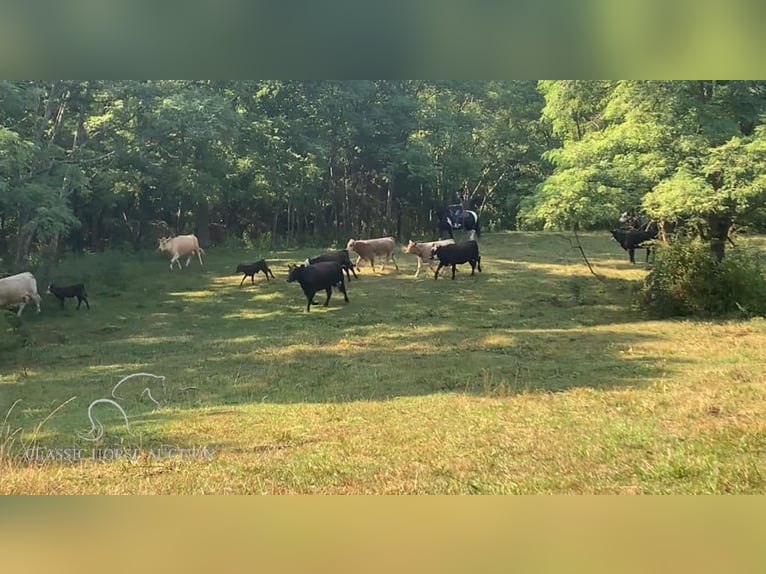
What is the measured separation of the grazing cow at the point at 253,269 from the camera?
20.2 ft

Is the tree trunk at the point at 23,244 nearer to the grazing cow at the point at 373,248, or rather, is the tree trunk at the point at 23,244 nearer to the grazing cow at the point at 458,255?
the grazing cow at the point at 373,248

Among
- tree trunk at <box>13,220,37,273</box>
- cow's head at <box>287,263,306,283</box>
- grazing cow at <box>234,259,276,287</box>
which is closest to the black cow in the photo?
grazing cow at <box>234,259,276,287</box>

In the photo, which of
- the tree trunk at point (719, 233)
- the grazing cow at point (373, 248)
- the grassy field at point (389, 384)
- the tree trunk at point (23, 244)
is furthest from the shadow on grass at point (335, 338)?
the tree trunk at point (719, 233)

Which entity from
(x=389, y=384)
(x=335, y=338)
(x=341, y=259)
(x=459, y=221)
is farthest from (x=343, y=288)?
(x=389, y=384)

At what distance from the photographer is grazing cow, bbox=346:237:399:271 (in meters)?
6.51

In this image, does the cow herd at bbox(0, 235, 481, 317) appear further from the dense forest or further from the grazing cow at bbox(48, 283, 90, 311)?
the dense forest

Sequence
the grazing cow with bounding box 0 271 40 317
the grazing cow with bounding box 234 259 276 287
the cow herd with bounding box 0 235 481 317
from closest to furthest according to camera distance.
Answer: the cow herd with bounding box 0 235 481 317
the grazing cow with bounding box 0 271 40 317
the grazing cow with bounding box 234 259 276 287

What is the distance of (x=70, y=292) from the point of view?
19.4 feet

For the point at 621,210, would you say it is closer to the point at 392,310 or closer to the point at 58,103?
the point at 392,310

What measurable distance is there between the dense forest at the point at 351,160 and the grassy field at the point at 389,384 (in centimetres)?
37

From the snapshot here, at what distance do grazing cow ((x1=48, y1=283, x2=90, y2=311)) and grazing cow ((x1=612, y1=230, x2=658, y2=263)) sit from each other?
487 cm

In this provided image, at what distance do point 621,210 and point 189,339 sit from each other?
4055mm

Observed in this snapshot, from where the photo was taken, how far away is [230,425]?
15.1ft
